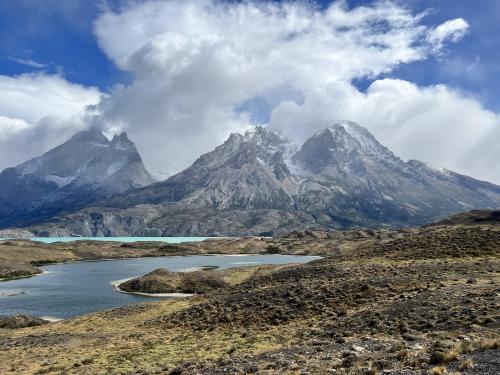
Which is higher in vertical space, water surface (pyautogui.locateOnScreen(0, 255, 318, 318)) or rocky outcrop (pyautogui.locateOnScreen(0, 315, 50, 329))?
rocky outcrop (pyautogui.locateOnScreen(0, 315, 50, 329))

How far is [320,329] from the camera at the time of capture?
39062mm

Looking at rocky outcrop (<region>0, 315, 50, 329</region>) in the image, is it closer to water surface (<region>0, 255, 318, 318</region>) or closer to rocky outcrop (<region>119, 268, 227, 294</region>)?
water surface (<region>0, 255, 318, 318</region>)

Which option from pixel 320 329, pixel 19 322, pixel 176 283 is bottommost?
pixel 19 322

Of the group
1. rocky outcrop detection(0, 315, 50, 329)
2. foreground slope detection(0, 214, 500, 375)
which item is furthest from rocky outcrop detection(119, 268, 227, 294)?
rocky outcrop detection(0, 315, 50, 329)

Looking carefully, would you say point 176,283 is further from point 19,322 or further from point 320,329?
point 320,329

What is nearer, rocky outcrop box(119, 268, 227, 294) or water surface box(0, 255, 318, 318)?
water surface box(0, 255, 318, 318)

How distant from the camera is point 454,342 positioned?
2689cm

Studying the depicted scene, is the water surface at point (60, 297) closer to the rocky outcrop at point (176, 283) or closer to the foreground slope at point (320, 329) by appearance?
the rocky outcrop at point (176, 283)

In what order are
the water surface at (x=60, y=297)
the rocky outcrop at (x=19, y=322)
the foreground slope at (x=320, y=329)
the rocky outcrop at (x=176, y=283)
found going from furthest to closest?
the rocky outcrop at (x=176, y=283), the water surface at (x=60, y=297), the rocky outcrop at (x=19, y=322), the foreground slope at (x=320, y=329)

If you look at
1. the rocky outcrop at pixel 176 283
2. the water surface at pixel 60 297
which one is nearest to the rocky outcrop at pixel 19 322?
the water surface at pixel 60 297

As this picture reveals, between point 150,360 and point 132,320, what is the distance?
90.1 feet

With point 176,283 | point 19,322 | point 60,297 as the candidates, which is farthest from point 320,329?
point 60,297

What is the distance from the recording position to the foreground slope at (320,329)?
26719 millimetres

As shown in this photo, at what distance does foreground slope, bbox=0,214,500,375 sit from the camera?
26.7 m
